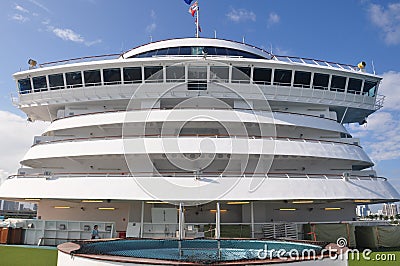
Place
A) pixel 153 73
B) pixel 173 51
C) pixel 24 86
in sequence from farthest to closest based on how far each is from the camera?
pixel 173 51 → pixel 24 86 → pixel 153 73

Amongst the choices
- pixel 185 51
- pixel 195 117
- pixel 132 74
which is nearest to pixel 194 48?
pixel 185 51

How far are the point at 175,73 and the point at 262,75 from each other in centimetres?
515

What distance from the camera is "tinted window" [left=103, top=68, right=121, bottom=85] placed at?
18.8 m

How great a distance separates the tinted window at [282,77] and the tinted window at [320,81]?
1669 millimetres

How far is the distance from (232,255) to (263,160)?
24.6 feet

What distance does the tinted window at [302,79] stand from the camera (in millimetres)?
19031

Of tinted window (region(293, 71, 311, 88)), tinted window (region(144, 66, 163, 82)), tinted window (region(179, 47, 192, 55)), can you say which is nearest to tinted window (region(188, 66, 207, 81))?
tinted window (region(144, 66, 163, 82))

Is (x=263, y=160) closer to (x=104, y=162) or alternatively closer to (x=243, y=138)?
(x=243, y=138)

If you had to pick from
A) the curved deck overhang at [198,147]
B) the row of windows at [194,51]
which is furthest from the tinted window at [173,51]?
the curved deck overhang at [198,147]

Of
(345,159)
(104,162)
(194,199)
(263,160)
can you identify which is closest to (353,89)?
(345,159)

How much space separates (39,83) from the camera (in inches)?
789

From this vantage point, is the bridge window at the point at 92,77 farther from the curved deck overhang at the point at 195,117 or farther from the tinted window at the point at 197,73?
the tinted window at the point at 197,73

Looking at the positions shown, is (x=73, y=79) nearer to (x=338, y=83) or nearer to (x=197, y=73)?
(x=197, y=73)

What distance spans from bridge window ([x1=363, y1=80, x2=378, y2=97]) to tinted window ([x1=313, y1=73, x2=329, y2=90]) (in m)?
2.89
